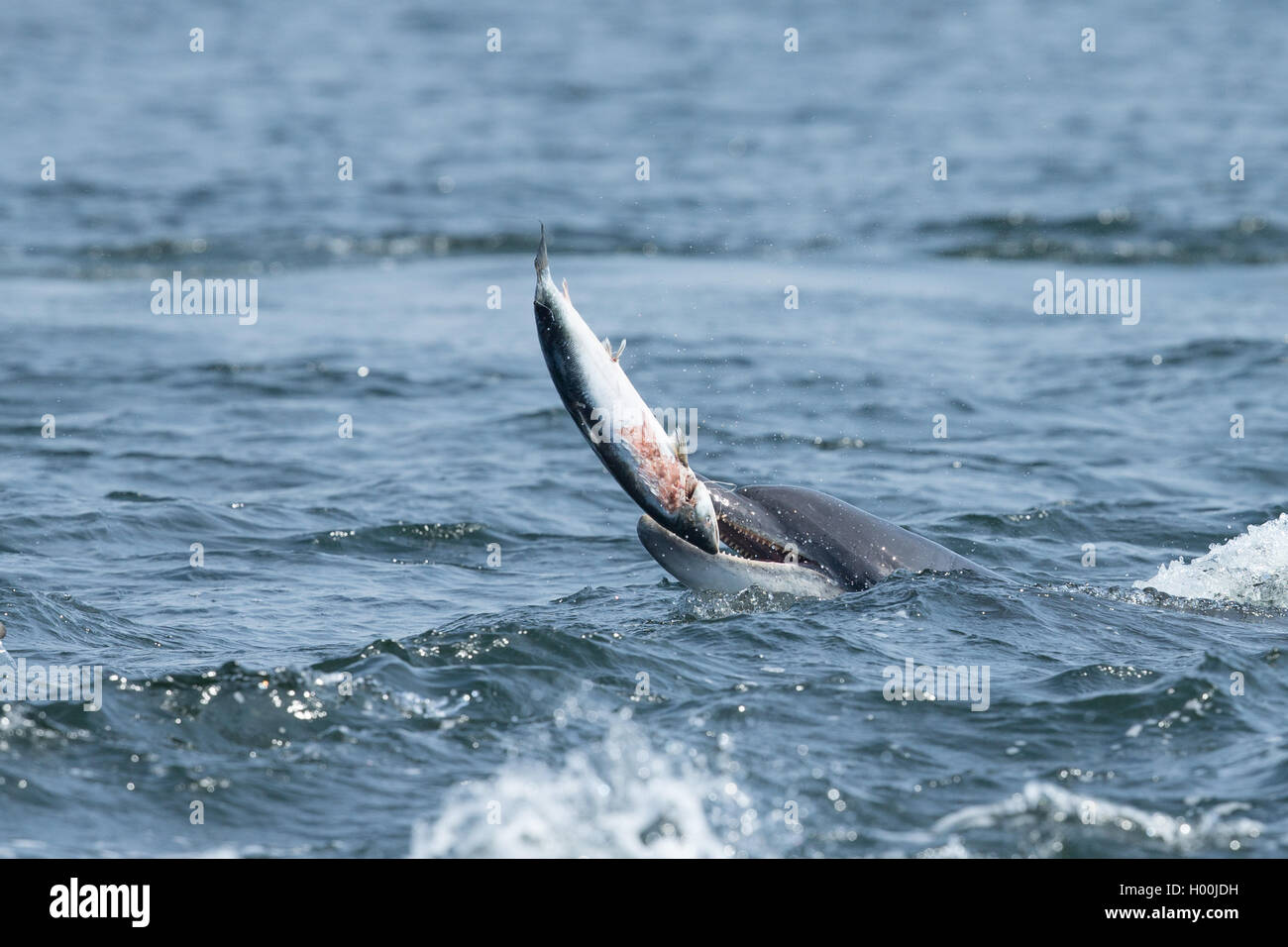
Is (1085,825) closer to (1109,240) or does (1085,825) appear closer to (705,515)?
(705,515)

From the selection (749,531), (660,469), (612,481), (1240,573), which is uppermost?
(660,469)

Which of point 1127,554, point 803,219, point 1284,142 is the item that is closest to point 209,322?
point 803,219

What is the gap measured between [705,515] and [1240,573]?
160 inches

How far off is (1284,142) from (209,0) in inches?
1492

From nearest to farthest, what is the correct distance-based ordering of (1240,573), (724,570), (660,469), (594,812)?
(594,812) < (660,469) < (724,570) < (1240,573)

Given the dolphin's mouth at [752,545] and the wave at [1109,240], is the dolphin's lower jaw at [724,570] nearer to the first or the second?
the dolphin's mouth at [752,545]

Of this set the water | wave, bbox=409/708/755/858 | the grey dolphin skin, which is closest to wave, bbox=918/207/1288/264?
the water

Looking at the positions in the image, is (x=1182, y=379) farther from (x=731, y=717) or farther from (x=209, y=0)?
(x=209, y=0)

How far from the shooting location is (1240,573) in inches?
408

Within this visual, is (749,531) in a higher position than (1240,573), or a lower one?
higher

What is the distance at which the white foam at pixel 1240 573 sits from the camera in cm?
1010

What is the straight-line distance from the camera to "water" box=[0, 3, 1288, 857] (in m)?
7.21

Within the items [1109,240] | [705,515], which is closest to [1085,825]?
[705,515]

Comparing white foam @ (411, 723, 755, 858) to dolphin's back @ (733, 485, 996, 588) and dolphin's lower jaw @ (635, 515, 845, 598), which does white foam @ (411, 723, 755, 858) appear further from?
dolphin's back @ (733, 485, 996, 588)
